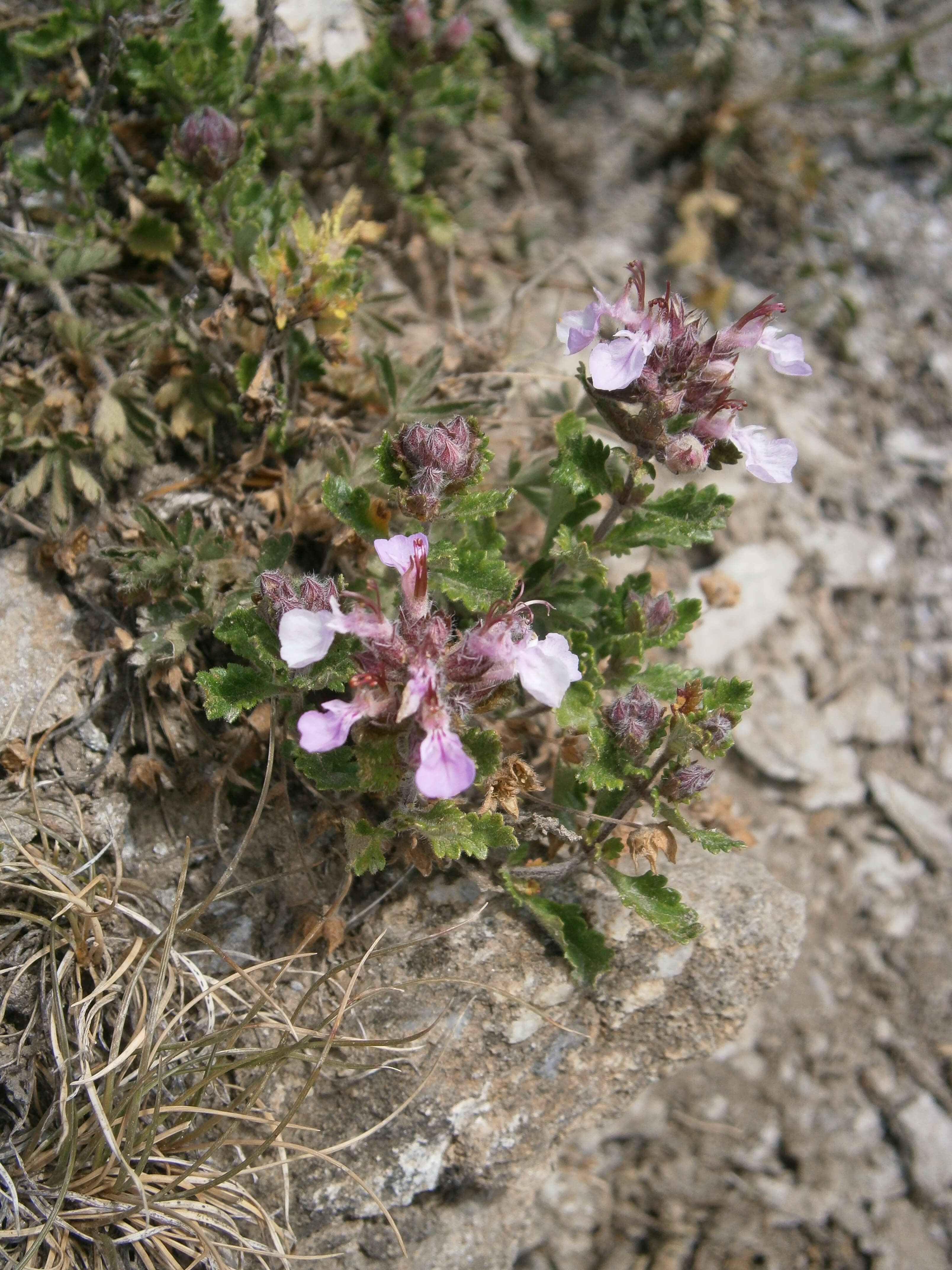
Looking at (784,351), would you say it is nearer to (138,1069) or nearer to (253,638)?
(253,638)

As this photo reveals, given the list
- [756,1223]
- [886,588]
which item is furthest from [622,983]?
[886,588]

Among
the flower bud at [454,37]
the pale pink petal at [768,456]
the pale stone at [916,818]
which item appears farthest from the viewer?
the pale stone at [916,818]

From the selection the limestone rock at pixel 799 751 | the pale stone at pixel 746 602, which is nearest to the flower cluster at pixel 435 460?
the pale stone at pixel 746 602

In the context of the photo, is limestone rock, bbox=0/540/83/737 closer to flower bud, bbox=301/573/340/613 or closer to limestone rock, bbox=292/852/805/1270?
flower bud, bbox=301/573/340/613

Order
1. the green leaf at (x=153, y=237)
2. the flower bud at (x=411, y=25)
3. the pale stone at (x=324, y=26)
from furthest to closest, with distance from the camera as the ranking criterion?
the pale stone at (x=324, y=26) < the flower bud at (x=411, y=25) < the green leaf at (x=153, y=237)

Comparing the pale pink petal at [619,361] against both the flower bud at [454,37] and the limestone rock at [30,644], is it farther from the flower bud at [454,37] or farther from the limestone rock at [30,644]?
the flower bud at [454,37]

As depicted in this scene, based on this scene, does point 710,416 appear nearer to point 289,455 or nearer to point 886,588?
point 289,455
